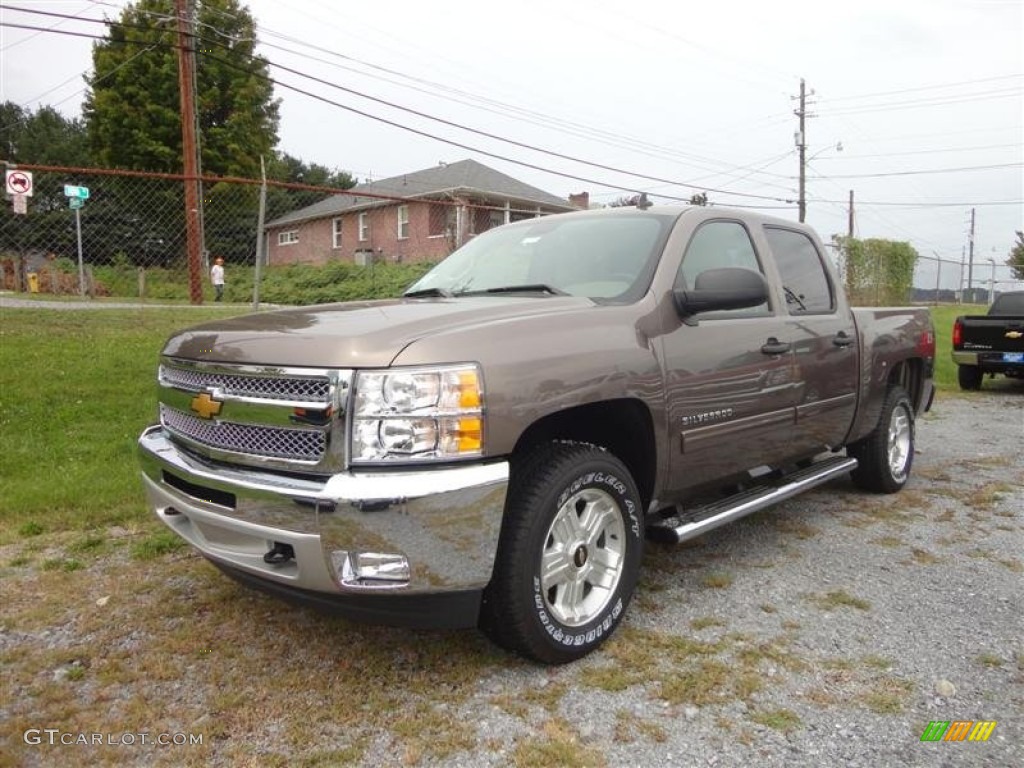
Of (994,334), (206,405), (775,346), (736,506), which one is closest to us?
(206,405)

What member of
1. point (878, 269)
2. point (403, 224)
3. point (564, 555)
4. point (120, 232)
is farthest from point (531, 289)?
point (403, 224)

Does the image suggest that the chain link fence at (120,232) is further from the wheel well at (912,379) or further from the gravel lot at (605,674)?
the gravel lot at (605,674)

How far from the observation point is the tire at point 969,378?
Answer: 11.2 m

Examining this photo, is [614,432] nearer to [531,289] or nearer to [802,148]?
[531,289]

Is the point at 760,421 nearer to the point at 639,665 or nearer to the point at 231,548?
the point at 639,665

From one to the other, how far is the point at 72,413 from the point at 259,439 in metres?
4.51

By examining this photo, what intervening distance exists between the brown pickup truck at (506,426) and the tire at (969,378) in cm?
856

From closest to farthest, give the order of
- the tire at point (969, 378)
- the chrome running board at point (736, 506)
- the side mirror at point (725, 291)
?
the side mirror at point (725, 291) → the chrome running board at point (736, 506) → the tire at point (969, 378)

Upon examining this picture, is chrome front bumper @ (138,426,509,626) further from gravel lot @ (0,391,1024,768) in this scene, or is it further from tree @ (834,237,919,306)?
tree @ (834,237,919,306)

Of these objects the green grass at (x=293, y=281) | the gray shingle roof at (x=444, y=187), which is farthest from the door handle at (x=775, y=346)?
the gray shingle roof at (x=444, y=187)

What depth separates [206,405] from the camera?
279 centimetres

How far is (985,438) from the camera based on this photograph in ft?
24.7

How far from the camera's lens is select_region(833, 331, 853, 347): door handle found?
4.48 m

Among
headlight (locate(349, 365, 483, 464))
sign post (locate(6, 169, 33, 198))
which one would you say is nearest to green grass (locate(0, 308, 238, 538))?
sign post (locate(6, 169, 33, 198))
